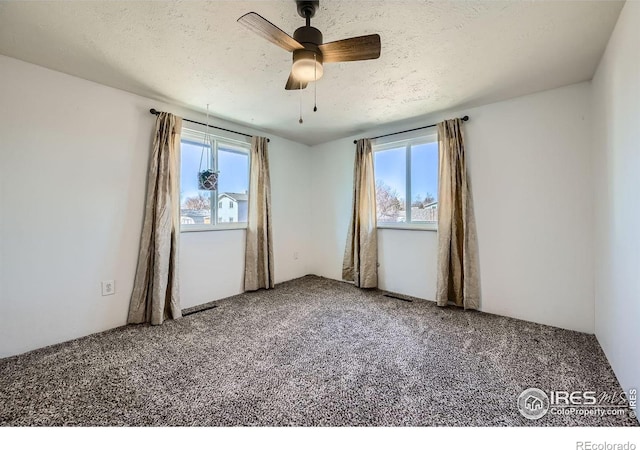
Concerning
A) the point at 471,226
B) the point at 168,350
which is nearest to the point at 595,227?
the point at 471,226

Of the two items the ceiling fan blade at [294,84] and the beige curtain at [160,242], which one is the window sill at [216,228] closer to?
the beige curtain at [160,242]

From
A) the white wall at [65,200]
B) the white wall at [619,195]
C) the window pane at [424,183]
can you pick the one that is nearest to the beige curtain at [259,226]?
the white wall at [65,200]

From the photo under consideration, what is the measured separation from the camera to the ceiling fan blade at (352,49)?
4.53ft

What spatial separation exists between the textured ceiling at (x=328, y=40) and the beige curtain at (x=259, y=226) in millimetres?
903

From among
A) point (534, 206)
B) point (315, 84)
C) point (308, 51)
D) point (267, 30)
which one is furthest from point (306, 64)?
point (534, 206)

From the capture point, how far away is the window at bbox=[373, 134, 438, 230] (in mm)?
3195

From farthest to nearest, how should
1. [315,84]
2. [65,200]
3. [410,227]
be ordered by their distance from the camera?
[410,227] < [315,84] < [65,200]

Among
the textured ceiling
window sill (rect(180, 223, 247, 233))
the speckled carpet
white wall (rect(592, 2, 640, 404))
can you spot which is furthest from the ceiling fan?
window sill (rect(180, 223, 247, 233))

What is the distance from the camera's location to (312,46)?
145 cm

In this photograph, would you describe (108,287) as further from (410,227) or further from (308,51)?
(410,227)

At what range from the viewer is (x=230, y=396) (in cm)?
148

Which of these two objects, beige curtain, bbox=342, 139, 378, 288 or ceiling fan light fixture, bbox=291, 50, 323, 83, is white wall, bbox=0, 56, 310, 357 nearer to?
ceiling fan light fixture, bbox=291, 50, 323, 83

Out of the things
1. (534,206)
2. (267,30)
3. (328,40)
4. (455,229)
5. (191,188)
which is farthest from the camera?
(191,188)

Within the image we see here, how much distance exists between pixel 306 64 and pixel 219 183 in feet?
7.15
